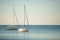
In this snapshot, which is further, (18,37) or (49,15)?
(18,37)

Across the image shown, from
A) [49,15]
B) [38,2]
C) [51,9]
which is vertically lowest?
[49,15]

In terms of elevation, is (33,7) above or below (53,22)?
above

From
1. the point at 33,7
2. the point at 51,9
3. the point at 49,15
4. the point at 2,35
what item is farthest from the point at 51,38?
the point at 2,35

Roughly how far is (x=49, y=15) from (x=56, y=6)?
0.70 feet

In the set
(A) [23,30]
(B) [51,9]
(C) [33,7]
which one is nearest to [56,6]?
(B) [51,9]

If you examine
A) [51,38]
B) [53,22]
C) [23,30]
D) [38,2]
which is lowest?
[51,38]

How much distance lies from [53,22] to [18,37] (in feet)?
2.45

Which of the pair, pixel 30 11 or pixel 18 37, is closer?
pixel 30 11

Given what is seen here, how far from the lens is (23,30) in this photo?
179cm

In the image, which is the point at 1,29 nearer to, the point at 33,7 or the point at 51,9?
the point at 33,7

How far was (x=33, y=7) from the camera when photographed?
175cm

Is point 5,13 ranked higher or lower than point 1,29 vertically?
higher

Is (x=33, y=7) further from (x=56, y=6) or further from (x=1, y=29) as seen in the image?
(x=1, y=29)

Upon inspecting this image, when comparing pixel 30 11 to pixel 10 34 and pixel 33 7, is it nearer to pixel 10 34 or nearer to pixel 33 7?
pixel 33 7
